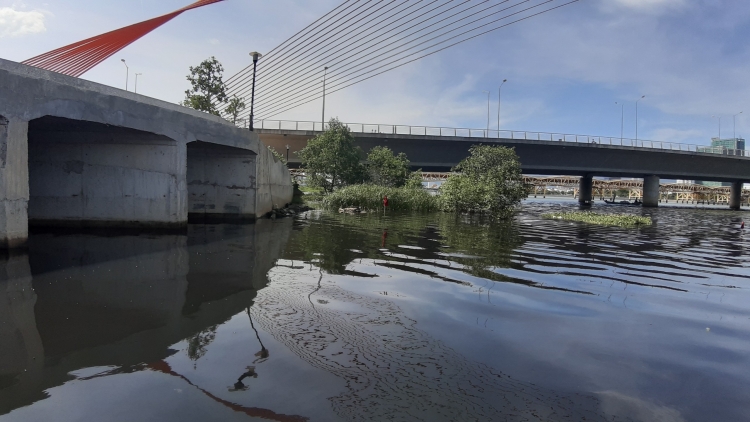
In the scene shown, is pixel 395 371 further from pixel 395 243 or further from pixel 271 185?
pixel 271 185

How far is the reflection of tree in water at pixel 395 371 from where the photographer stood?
12.3ft

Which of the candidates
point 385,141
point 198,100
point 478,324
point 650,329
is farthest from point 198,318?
point 385,141

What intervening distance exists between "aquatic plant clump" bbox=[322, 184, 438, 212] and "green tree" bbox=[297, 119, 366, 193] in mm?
7446

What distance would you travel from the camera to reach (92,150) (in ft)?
52.9

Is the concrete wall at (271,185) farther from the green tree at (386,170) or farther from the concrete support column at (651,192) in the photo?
the concrete support column at (651,192)

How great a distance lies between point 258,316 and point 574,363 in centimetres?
378

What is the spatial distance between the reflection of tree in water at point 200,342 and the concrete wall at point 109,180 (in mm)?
11878

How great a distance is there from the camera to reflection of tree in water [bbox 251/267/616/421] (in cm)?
374

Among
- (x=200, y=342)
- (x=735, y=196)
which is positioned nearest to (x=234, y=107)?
(x=200, y=342)

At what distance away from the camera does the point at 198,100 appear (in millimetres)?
34188

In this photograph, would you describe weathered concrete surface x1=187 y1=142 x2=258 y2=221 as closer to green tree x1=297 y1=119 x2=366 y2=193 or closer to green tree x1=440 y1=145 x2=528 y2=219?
green tree x1=440 y1=145 x2=528 y2=219

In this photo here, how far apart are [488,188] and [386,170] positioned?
13.2 meters

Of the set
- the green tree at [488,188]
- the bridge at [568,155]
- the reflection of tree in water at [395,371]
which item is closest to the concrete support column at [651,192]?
the bridge at [568,155]

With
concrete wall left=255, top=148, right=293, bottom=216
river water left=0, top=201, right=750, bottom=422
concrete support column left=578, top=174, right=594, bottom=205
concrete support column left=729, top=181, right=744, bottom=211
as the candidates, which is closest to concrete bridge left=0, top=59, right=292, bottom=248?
concrete wall left=255, top=148, right=293, bottom=216
